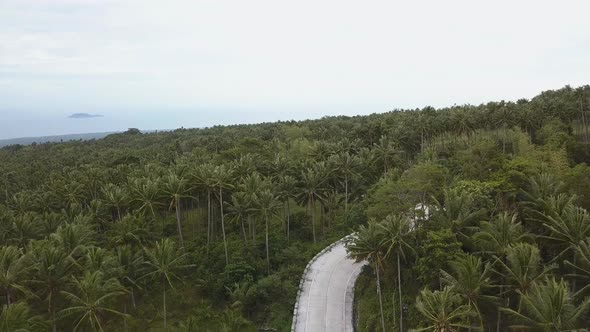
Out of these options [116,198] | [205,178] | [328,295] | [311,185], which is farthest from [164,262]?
[311,185]

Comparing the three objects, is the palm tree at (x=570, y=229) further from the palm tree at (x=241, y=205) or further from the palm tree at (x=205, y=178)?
the palm tree at (x=205, y=178)

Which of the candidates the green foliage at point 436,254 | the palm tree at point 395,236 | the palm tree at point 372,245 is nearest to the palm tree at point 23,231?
the palm tree at point 372,245

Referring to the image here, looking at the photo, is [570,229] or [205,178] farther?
[205,178]

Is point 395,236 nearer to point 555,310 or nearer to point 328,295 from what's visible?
point 328,295

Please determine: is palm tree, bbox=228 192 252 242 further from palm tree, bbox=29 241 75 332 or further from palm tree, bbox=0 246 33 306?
palm tree, bbox=0 246 33 306

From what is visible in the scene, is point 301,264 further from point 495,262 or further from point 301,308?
point 495,262

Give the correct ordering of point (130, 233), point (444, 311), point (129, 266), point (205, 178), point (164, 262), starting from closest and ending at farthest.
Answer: point (444, 311) → point (164, 262) → point (129, 266) → point (130, 233) → point (205, 178)

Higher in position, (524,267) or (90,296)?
(524,267)
